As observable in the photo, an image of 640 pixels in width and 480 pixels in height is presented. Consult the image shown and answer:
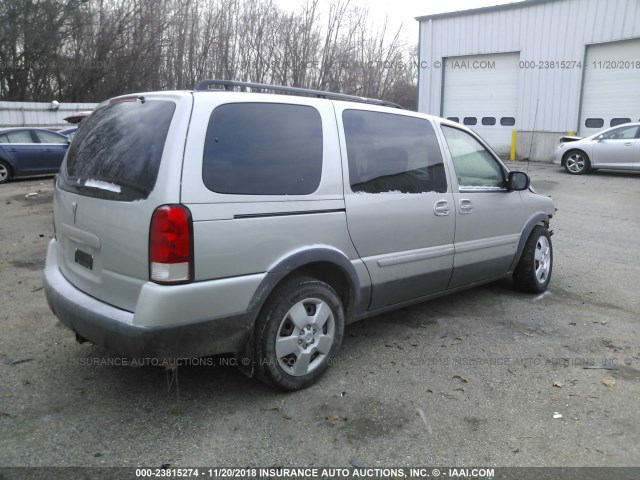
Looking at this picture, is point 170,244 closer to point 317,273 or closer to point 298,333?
point 298,333

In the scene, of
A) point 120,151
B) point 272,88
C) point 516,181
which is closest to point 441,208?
point 516,181

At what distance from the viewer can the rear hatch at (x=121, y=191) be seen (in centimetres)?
277

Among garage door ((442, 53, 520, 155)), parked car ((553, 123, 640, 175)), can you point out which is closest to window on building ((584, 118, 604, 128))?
garage door ((442, 53, 520, 155))

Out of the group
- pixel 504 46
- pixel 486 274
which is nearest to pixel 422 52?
pixel 504 46

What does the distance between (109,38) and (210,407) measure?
26915mm

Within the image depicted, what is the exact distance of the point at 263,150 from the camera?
315 cm

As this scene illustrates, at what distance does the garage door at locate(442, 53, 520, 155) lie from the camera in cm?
2069

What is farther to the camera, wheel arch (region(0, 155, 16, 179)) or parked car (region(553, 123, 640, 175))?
parked car (region(553, 123, 640, 175))

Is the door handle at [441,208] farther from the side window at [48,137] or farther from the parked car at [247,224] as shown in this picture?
the side window at [48,137]

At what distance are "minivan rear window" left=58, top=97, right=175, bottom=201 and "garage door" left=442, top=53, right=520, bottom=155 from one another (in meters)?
19.4

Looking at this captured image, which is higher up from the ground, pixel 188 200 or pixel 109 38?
pixel 109 38

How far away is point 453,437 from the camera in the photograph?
296cm

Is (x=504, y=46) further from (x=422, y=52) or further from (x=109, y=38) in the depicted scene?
(x=109, y=38)

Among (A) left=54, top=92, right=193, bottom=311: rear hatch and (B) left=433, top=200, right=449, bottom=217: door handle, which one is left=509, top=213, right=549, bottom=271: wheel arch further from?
(A) left=54, top=92, right=193, bottom=311: rear hatch
